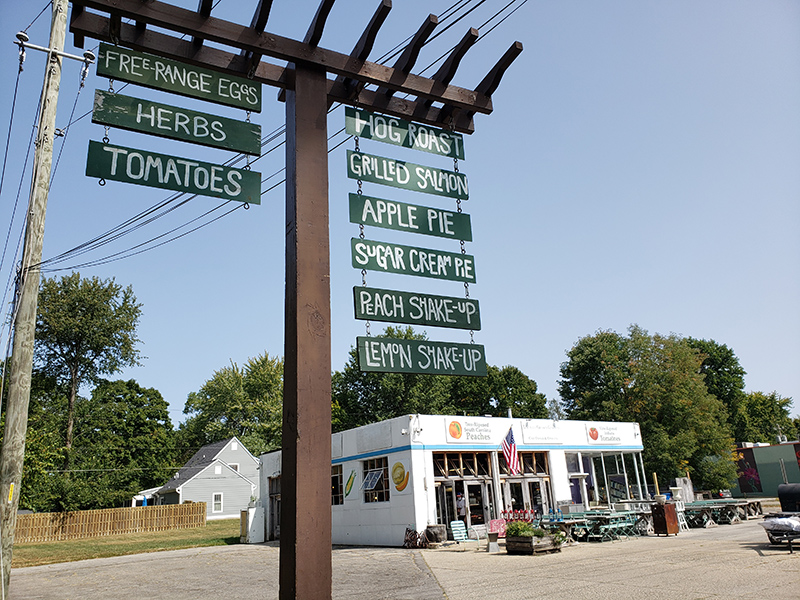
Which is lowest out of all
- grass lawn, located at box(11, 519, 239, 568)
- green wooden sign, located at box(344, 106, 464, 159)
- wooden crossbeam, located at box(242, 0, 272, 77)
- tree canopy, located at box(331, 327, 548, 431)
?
grass lawn, located at box(11, 519, 239, 568)

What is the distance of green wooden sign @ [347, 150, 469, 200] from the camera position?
547cm

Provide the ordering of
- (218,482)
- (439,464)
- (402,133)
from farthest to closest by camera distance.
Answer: (218,482)
(439,464)
(402,133)

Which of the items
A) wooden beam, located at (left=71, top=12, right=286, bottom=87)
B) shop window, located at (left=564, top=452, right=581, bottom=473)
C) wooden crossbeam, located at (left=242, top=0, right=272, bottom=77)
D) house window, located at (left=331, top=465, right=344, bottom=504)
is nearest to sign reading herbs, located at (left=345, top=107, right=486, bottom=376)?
wooden beam, located at (left=71, top=12, right=286, bottom=87)

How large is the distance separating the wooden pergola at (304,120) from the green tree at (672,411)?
126 ft

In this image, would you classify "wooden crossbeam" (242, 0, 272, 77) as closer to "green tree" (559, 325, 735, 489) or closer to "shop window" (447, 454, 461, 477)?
"shop window" (447, 454, 461, 477)

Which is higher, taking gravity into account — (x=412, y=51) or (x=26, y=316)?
(x=412, y=51)

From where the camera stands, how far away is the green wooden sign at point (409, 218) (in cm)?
530

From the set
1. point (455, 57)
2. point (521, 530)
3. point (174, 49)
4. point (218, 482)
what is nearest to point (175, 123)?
point (174, 49)

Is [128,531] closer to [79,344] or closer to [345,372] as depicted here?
[79,344]

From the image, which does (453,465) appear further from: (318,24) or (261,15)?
(261,15)

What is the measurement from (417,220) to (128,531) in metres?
36.8

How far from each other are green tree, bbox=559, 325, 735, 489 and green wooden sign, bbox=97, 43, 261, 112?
39208mm

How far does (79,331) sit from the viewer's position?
44.2 m

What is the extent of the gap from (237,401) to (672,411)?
4486cm
